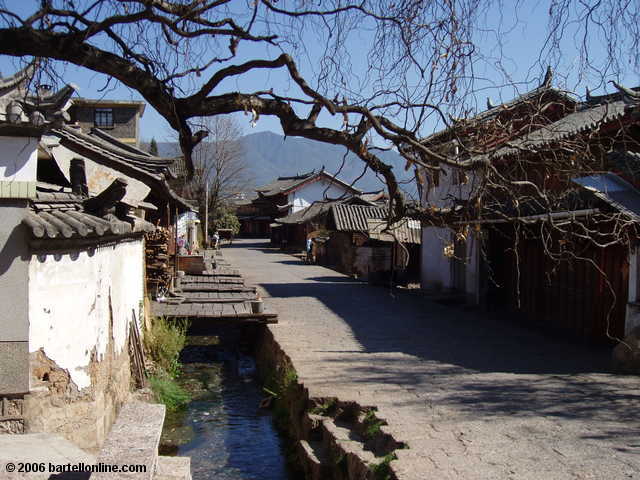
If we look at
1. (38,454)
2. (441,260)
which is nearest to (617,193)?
(38,454)

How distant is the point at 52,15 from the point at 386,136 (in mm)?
2679

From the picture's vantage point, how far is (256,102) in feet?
15.1

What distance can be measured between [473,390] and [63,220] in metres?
5.53

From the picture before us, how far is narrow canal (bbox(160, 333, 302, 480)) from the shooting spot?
344 inches

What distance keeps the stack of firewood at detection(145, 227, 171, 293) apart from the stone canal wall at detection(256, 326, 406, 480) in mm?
6348

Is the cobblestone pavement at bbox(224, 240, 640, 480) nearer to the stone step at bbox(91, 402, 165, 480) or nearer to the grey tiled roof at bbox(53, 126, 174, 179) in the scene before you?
the stone step at bbox(91, 402, 165, 480)

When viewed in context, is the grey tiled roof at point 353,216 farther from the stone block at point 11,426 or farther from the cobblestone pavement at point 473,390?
the stone block at point 11,426

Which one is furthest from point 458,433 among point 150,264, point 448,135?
point 150,264

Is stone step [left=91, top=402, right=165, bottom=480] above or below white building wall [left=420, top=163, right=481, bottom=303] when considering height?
below

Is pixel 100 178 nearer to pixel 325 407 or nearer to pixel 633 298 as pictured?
pixel 325 407

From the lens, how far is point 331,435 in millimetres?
7355

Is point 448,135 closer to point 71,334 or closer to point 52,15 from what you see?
point 52,15

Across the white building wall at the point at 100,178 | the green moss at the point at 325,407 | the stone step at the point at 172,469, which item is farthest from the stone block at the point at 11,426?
the white building wall at the point at 100,178

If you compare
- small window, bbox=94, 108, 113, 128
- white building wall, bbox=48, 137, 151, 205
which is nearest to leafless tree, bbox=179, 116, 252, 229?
small window, bbox=94, 108, 113, 128
